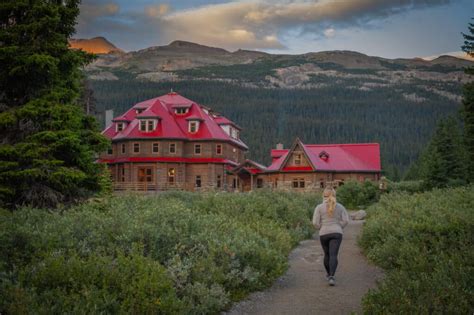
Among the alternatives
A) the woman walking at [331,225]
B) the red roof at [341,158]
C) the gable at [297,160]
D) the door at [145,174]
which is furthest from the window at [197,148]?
the woman walking at [331,225]

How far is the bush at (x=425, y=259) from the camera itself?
719cm

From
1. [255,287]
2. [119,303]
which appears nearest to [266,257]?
[255,287]

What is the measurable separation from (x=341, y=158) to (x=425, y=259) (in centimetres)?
4490

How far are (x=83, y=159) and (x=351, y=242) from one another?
10.8 meters

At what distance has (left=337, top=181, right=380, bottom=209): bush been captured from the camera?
4178 centimetres

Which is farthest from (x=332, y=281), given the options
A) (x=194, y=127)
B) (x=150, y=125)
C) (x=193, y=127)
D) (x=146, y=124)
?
(x=193, y=127)

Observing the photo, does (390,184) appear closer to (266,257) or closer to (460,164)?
(460,164)

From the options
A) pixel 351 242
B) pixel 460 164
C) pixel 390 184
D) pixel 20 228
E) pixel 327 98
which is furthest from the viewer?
pixel 327 98

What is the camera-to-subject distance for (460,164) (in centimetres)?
4022

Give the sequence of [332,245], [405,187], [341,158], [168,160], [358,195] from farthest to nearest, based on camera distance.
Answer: [341,158] → [168,160] → [405,187] → [358,195] → [332,245]

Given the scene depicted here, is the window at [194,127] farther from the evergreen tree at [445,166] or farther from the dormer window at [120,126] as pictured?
the evergreen tree at [445,166]

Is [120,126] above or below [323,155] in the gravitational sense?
above

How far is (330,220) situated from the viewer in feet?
36.6

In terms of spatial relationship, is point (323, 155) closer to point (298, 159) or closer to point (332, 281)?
point (298, 159)
